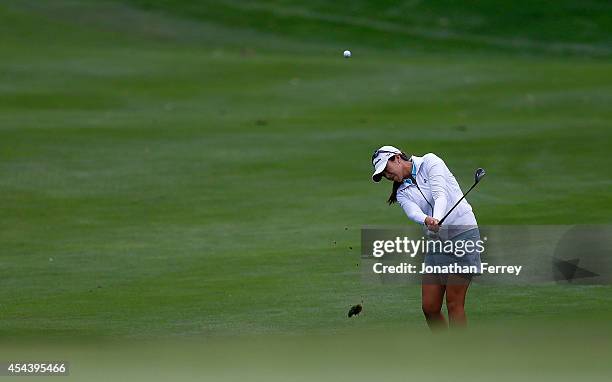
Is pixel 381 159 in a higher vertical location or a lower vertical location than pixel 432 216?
higher

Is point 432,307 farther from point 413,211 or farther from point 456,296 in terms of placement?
point 413,211

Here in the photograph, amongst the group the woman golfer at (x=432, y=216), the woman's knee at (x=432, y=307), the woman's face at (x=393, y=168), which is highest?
the woman's face at (x=393, y=168)

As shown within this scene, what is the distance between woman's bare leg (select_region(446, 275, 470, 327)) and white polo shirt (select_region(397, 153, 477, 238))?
0.39 metres

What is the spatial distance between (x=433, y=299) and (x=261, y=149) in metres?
16.3

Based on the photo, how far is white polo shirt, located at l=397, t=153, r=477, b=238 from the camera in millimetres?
11609

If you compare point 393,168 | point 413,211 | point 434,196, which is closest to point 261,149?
point 393,168

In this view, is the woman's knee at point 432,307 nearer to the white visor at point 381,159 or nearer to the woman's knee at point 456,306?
the woman's knee at point 456,306

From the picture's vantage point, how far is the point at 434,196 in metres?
11.6

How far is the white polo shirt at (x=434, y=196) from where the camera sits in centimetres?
1161

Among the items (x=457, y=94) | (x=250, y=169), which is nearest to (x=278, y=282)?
(x=250, y=169)

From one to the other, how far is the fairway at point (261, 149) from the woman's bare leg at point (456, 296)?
3.52ft

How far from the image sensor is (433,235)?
11711 mm

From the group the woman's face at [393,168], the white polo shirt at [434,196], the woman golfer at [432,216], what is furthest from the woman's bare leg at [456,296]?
the woman's face at [393,168]

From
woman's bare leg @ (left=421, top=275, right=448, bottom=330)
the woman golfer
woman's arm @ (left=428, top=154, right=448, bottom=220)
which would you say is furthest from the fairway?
woman's arm @ (left=428, top=154, right=448, bottom=220)
